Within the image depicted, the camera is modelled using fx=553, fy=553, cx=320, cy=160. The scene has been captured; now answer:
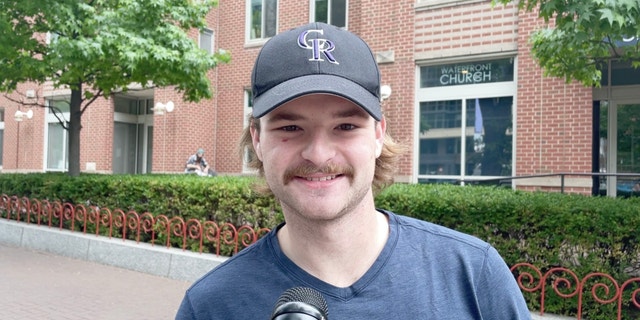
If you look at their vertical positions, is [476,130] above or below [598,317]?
above

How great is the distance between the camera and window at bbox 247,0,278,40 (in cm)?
1577

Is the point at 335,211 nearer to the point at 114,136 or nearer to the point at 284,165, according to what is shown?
the point at 284,165

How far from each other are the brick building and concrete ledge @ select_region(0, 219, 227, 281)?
4041 mm

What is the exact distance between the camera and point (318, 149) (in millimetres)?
1484

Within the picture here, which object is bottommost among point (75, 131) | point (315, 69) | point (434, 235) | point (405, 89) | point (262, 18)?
point (434, 235)

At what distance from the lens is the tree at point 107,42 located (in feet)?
29.0

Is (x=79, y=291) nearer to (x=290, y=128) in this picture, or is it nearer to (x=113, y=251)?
(x=113, y=251)

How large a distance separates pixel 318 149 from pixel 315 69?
216 mm

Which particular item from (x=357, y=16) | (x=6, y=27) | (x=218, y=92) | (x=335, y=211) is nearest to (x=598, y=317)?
(x=335, y=211)

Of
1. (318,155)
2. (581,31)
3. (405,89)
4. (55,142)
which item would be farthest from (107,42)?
(55,142)

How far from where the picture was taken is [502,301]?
4.96 feet

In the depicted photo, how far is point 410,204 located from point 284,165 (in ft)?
14.5

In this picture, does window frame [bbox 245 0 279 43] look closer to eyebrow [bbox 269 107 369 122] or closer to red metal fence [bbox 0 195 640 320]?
red metal fence [bbox 0 195 640 320]

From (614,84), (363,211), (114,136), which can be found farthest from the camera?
(114,136)
